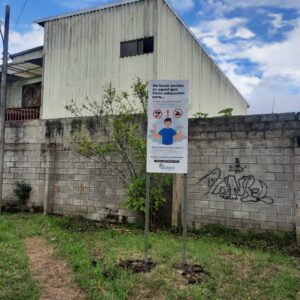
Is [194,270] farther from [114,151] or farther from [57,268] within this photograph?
[114,151]

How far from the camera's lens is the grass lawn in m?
4.26

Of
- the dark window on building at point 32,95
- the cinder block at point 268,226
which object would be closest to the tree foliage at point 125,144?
the cinder block at point 268,226

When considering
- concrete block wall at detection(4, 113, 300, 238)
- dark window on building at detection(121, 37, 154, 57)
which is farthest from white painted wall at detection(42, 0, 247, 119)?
concrete block wall at detection(4, 113, 300, 238)

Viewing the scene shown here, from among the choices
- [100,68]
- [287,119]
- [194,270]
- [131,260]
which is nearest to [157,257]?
[131,260]

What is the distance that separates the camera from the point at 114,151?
8.61m

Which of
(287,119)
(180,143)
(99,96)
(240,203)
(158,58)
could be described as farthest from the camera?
(99,96)

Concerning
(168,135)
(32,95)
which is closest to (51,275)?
(168,135)

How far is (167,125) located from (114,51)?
8526 mm

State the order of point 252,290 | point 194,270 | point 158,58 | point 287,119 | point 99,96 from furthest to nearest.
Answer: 1. point 99,96
2. point 158,58
3. point 287,119
4. point 194,270
5. point 252,290

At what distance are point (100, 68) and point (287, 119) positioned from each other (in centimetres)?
824

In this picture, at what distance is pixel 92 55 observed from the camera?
13.4 m

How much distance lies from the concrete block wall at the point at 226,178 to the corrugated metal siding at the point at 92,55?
4071 millimetres

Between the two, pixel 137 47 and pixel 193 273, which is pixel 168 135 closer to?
pixel 193 273

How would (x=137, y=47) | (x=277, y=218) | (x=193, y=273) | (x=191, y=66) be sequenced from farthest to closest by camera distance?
(x=191, y=66)
(x=137, y=47)
(x=277, y=218)
(x=193, y=273)
